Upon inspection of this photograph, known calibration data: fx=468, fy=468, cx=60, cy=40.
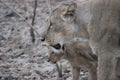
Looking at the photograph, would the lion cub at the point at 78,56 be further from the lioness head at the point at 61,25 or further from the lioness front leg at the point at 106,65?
the lioness front leg at the point at 106,65

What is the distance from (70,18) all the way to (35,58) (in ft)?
7.94

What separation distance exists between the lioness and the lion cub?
21 cm

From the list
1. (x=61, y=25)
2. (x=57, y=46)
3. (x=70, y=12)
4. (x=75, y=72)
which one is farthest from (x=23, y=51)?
(x=70, y=12)

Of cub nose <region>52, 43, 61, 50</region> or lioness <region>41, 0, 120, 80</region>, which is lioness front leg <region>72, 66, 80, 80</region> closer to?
cub nose <region>52, 43, 61, 50</region>

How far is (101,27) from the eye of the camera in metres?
5.22

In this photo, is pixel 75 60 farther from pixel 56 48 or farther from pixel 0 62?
pixel 0 62

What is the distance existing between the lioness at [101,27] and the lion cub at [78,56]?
0.21 metres

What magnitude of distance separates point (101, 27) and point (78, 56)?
893mm

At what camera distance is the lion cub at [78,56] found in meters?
5.81

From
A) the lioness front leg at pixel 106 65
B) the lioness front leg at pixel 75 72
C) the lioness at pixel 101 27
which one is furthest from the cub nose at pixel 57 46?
the lioness front leg at pixel 106 65

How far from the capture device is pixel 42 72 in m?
7.33

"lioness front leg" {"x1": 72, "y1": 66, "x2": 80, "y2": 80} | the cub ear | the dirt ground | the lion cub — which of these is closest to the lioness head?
the cub ear

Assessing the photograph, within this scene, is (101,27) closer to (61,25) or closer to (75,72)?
(61,25)

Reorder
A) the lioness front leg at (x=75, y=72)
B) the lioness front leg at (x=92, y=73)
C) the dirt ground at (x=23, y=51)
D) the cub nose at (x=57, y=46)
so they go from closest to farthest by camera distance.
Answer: the cub nose at (x=57, y=46)
the lioness front leg at (x=92, y=73)
the lioness front leg at (x=75, y=72)
the dirt ground at (x=23, y=51)
